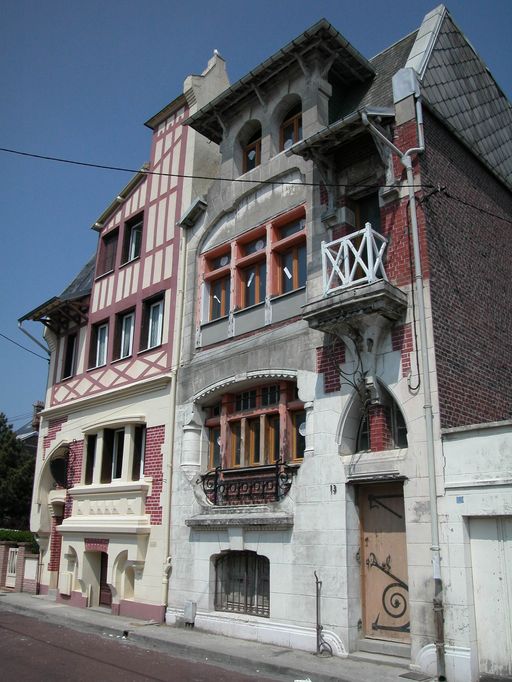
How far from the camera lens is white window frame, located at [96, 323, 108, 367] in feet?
62.7

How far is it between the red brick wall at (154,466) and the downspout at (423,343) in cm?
734

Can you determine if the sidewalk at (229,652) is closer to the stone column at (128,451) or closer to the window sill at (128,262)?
the stone column at (128,451)

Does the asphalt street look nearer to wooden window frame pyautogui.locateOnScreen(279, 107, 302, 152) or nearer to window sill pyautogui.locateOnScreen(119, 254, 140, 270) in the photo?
window sill pyautogui.locateOnScreen(119, 254, 140, 270)

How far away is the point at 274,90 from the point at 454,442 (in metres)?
9.34

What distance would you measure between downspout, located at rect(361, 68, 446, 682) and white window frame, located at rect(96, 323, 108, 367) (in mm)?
10918

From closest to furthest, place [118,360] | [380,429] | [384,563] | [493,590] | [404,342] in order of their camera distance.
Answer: [493,590]
[384,563]
[404,342]
[380,429]
[118,360]

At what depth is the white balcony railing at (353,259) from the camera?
35.4ft

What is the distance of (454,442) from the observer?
31.2 ft

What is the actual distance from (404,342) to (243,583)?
583 cm

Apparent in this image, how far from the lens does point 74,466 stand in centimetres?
1862

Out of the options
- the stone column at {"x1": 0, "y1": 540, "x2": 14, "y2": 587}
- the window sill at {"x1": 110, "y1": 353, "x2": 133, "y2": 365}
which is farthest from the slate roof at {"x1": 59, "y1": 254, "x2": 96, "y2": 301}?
the stone column at {"x1": 0, "y1": 540, "x2": 14, "y2": 587}

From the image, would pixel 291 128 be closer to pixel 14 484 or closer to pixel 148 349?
pixel 148 349

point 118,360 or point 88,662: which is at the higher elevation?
point 118,360

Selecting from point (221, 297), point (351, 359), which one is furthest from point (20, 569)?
point (351, 359)
